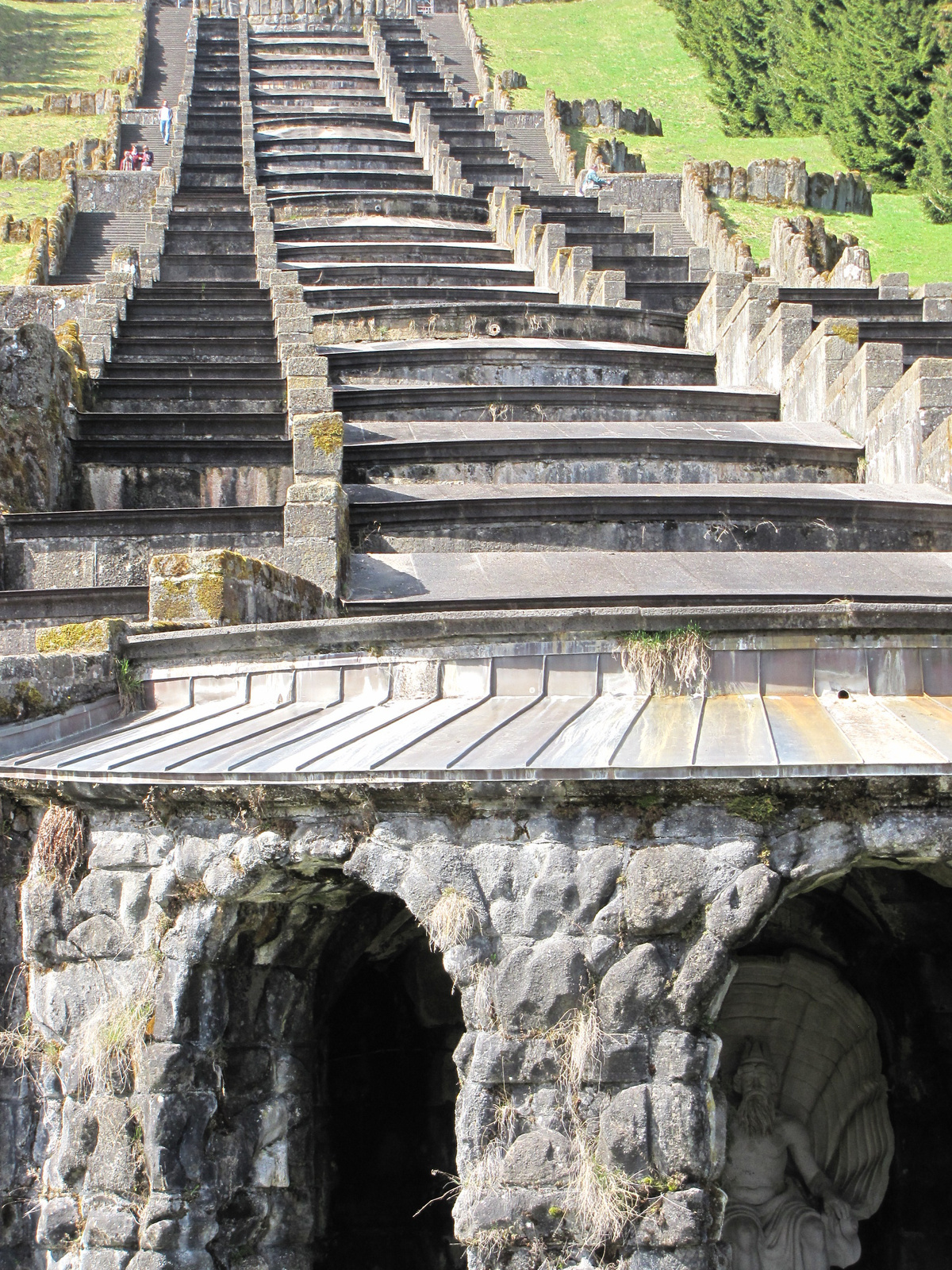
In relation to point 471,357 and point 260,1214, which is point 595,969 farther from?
point 471,357

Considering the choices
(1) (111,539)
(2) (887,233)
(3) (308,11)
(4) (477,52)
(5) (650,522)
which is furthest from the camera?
(3) (308,11)

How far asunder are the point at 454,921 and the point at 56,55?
54.7 m

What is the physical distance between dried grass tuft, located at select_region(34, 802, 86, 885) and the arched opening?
441 cm

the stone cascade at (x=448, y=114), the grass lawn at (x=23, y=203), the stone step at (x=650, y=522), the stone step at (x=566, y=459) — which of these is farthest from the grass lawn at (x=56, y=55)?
the stone step at (x=650, y=522)

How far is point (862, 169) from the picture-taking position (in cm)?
4147

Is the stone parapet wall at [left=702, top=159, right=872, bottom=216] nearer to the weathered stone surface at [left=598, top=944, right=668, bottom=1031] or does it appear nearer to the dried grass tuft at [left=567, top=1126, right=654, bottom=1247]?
the weathered stone surface at [left=598, top=944, right=668, bottom=1031]

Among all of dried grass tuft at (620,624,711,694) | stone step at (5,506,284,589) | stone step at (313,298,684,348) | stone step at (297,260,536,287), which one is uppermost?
stone step at (297,260,536,287)

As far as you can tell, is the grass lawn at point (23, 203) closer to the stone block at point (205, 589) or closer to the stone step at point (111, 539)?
the stone step at point (111, 539)

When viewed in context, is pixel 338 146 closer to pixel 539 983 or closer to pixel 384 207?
pixel 384 207

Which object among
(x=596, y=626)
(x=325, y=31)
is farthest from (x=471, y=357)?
(x=325, y=31)

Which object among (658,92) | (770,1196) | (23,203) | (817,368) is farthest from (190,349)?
(658,92)

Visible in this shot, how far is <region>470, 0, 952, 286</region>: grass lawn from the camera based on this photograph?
108 feet

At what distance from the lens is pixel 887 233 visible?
112ft

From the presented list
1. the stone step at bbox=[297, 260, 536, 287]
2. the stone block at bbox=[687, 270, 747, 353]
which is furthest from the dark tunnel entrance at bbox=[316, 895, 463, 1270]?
the stone step at bbox=[297, 260, 536, 287]
